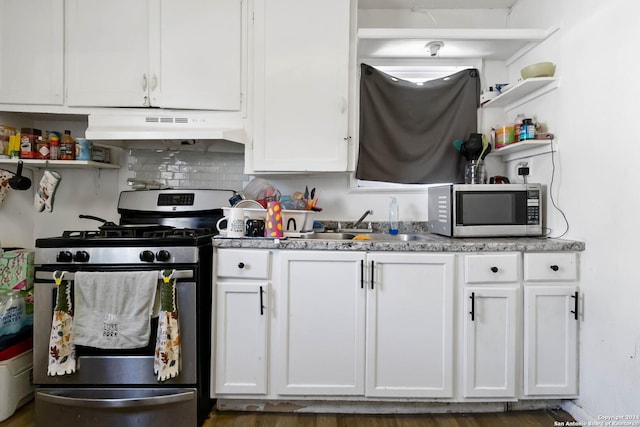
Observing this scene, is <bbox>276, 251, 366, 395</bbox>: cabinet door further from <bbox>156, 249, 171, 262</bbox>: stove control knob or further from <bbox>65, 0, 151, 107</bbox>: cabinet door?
<bbox>65, 0, 151, 107</bbox>: cabinet door

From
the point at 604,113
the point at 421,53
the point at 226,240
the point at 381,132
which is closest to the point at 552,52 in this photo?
the point at 604,113

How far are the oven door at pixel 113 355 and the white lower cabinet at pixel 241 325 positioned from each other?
0.42ft

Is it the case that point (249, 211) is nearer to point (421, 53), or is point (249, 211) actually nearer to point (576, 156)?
point (421, 53)

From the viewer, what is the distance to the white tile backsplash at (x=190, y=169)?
2316mm

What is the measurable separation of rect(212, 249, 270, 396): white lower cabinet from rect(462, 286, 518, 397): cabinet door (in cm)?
101

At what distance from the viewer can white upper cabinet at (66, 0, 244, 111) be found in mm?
1960

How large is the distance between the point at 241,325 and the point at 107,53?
1788 millimetres

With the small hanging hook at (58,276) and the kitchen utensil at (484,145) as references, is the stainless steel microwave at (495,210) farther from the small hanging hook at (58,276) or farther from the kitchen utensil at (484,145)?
the small hanging hook at (58,276)

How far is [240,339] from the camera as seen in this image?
1646mm

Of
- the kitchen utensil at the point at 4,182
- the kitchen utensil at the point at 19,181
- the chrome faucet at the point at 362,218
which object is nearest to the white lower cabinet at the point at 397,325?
the chrome faucet at the point at 362,218

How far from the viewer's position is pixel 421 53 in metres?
2.26

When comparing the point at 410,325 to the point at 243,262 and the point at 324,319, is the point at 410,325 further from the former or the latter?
the point at 243,262

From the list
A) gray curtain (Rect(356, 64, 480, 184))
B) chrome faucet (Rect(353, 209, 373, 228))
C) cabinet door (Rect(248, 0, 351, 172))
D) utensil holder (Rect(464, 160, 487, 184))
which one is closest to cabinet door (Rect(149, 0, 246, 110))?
cabinet door (Rect(248, 0, 351, 172))

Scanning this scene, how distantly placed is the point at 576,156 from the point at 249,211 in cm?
176
